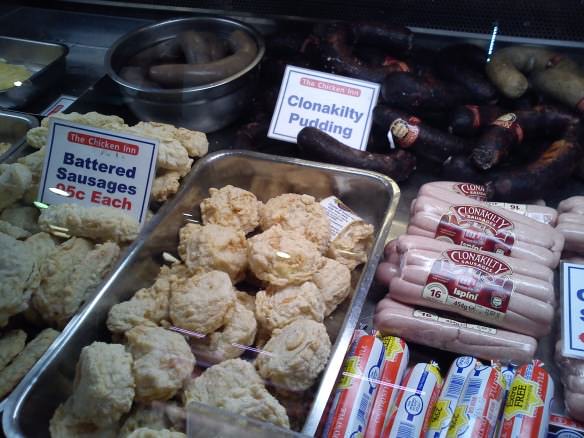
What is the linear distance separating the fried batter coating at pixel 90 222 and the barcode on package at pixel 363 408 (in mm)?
1062

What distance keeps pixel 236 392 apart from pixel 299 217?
87 cm

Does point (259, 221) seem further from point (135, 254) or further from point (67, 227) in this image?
point (67, 227)

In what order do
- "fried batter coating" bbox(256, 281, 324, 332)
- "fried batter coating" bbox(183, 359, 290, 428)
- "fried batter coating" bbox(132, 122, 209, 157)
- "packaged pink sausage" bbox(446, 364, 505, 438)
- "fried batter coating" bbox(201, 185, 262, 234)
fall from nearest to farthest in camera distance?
1. "fried batter coating" bbox(183, 359, 290, 428)
2. "packaged pink sausage" bbox(446, 364, 505, 438)
3. "fried batter coating" bbox(256, 281, 324, 332)
4. "fried batter coating" bbox(201, 185, 262, 234)
5. "fried batter coating" bbox(132, 122, 209, 157)

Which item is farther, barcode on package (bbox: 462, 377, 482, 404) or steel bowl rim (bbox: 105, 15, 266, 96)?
steel bowl rim (bbox: 105, 15, 266, 96)

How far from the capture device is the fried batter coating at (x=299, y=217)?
2275 millimetres

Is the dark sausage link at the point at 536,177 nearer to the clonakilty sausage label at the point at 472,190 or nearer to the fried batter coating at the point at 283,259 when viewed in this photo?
the clonakilty sausage label at the point at 472,190

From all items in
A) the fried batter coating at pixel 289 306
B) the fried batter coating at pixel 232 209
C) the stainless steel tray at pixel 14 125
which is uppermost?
the stainless steel tray at pixel 14 125

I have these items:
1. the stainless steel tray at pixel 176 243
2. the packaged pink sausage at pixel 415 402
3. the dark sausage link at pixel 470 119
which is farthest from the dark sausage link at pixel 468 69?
the packaged pink sausage at pixel 415 402

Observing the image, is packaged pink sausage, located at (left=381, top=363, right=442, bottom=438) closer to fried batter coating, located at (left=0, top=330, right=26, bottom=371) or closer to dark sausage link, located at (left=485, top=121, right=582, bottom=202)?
dark sausage link, located at (left=485, top=121, right=582, bottom=202)

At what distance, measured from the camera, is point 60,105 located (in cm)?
312

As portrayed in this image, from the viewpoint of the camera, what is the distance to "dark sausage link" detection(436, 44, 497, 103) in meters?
2.86

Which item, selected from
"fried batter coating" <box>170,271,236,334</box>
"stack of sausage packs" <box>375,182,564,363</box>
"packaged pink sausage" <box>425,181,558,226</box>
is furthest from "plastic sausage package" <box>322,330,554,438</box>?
"packaged pink sausage" <box>425,181,558,226</box>

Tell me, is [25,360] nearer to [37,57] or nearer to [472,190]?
[472,190]

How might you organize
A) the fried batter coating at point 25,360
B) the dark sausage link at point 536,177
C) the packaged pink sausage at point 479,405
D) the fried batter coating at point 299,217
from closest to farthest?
the packaged pink sausage at point 479,405 → the fried batter coating at point 25,360 → the fried batter coating at point 299,217 → the dark sausage link at point 536,177
